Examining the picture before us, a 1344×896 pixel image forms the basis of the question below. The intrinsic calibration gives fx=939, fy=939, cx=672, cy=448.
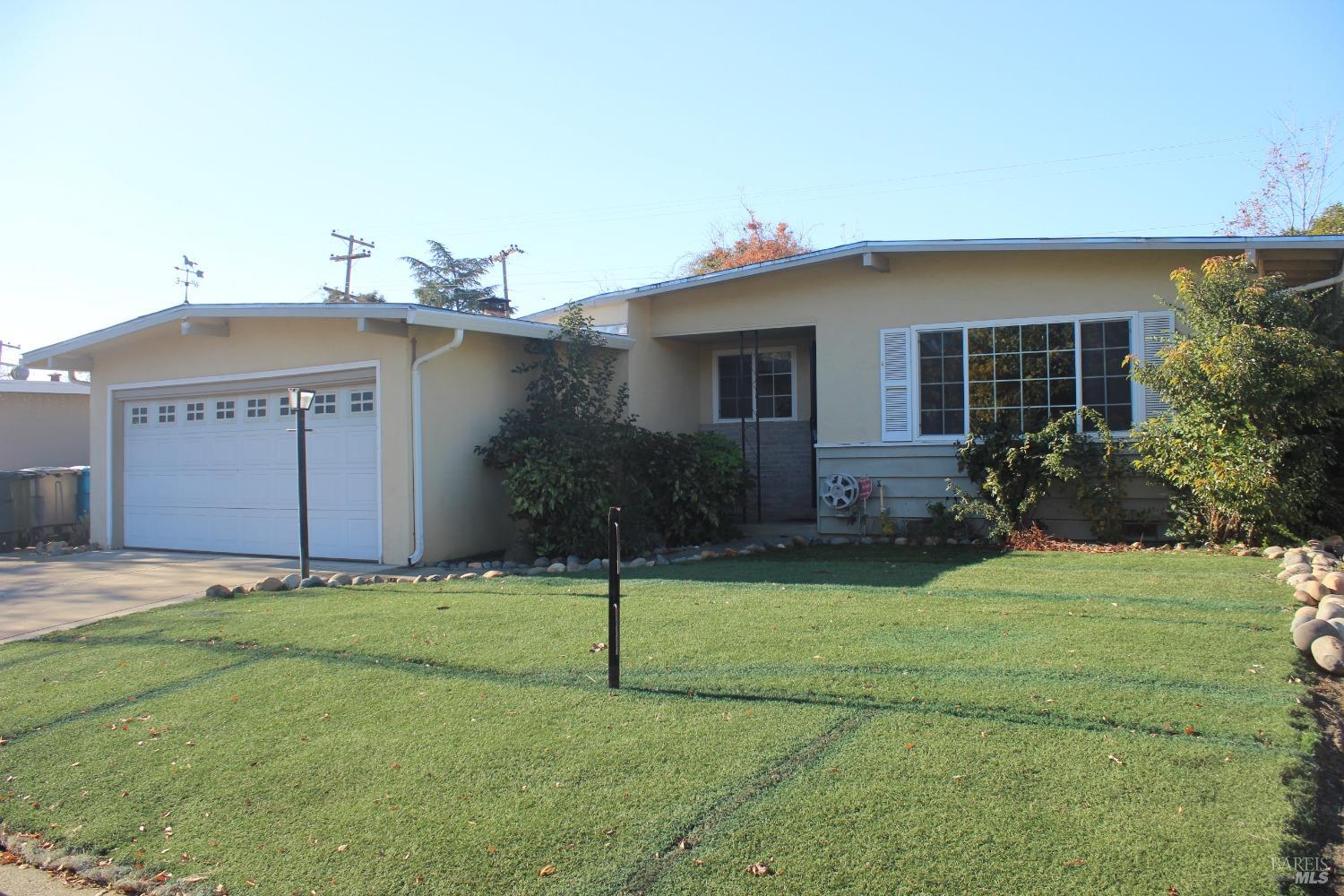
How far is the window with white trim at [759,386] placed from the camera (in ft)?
46.5

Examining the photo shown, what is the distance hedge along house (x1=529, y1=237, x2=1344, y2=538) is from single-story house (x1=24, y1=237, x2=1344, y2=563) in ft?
0.08

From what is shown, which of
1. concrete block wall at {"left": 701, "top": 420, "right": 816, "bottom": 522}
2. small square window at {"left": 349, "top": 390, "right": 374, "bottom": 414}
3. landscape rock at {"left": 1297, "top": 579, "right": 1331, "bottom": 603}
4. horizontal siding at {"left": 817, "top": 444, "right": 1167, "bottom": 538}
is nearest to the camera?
landscape rock at {"left": 1297, "top": 579, "right": 1331, "bottom": 603}

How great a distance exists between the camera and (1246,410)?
8.59 m

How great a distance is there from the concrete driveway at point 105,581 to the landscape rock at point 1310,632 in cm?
829

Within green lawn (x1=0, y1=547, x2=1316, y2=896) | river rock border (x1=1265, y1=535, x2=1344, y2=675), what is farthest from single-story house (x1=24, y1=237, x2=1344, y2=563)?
green lawn (x1=0, y1=547, x2=1316, y2=896)

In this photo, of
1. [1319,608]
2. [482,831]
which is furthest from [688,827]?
[1319,608]

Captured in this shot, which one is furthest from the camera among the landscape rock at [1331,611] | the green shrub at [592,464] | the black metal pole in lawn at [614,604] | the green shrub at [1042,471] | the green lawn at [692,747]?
the green shrub at [592,464]

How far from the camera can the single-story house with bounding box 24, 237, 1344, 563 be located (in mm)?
10289

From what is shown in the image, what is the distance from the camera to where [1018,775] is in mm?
3650

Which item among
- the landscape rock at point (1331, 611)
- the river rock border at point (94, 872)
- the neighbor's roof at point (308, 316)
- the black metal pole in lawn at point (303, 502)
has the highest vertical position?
the neighbor's roof at point (308, 316)

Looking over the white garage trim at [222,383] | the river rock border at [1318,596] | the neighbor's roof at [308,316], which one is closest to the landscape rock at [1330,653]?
the river rock border at [1318,596]

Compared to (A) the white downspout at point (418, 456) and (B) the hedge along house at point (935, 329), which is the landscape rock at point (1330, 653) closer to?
(B) the hedge along house at point (935, 329)

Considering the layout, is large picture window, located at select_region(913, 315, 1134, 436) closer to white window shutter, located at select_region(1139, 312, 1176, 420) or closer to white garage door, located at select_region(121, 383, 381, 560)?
white window shutter, located at select_region(1139, 312, 1176, 420)

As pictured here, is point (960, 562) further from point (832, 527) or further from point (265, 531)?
point (265, 531)
